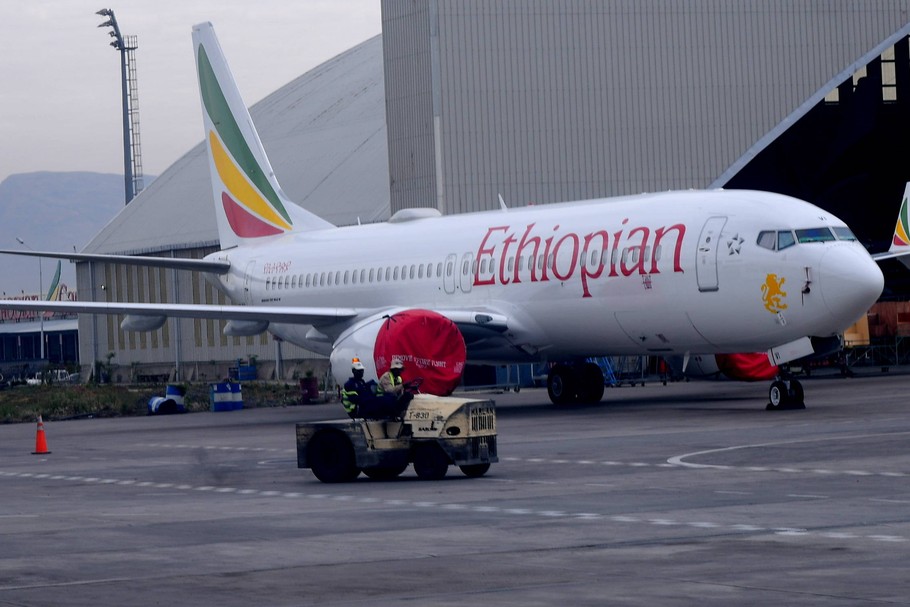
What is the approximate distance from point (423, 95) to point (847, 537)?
3613 cm

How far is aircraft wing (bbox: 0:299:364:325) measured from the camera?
3462cm

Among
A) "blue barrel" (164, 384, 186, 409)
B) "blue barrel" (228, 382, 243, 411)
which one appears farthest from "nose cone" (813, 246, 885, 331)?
"blue barrel" (164, 384, 186, 409)

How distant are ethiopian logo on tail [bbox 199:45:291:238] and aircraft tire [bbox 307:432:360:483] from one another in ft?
76.9

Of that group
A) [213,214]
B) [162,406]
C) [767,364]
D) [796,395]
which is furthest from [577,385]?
[213,214]

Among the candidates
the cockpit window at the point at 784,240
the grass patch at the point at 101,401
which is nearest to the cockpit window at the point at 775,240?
the cockpit window at the point at 784,240

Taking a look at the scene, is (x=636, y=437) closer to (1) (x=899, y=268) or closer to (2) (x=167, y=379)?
(1) (x=899, y=268)

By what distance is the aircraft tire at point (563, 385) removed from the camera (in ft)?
120

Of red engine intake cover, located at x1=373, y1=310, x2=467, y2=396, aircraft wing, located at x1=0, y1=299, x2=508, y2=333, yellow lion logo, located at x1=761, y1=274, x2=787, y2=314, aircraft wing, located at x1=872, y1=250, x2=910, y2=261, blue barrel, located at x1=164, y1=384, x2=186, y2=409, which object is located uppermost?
aircraft wing, located at x1=872, y1=250, x2=910, y2=261

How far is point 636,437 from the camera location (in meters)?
24.8

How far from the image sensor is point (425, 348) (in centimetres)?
3133

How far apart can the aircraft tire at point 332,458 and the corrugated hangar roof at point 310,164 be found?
1466 inches

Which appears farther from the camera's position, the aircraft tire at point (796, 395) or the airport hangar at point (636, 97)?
the airport hangar at point (636, 97)

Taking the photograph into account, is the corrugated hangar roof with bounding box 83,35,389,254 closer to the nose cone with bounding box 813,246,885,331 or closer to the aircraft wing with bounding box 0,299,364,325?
the aircraft wing with bounding box 0,299,364,325

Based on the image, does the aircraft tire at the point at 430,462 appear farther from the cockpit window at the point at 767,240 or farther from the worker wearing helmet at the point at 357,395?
the cockpit window at the point at 767,240
